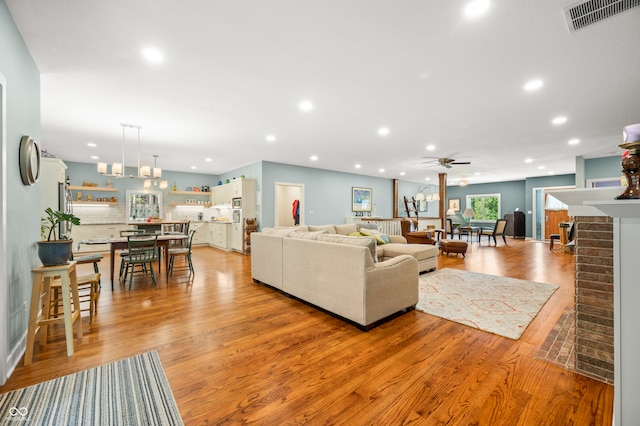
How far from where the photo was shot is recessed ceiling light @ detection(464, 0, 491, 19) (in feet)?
6.26

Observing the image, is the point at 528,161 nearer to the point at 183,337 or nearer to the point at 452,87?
the point at 452,87

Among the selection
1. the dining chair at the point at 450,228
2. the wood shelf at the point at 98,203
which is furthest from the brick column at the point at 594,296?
the wood shelf at the point at 98,203

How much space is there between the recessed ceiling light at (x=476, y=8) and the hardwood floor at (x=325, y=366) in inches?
106

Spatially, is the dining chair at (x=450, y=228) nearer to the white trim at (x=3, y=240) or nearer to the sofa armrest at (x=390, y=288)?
the sofa armrest at (x=390, y=288)

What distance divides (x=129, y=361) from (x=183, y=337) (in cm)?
46

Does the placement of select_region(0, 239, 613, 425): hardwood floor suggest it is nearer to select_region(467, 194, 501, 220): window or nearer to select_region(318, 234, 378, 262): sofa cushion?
select_region(318, 234, 378, 262): sofa cushion

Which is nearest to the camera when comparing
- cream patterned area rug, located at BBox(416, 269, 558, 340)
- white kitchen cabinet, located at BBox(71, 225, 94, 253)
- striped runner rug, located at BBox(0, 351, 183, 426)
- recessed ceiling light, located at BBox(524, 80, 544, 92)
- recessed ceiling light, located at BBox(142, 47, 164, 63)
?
striped runner rug, located at BBox(0, 351, 183, 426)

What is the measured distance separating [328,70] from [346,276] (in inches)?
86.6

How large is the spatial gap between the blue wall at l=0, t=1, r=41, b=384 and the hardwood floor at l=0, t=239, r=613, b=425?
0.97 feet

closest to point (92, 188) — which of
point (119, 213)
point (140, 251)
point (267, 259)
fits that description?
point (119, 213)

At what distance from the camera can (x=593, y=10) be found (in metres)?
→ 1.98

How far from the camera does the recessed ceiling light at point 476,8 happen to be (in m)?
1.91

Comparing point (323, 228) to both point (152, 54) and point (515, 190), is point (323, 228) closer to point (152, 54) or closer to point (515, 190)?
point (152, 54)

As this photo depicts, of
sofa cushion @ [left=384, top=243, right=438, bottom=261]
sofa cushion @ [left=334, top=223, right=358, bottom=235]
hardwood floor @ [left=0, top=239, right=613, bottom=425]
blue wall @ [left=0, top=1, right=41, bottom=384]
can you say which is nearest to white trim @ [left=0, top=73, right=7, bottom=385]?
blue wall @ [left=0, top=1, right=41, bottom=384]
